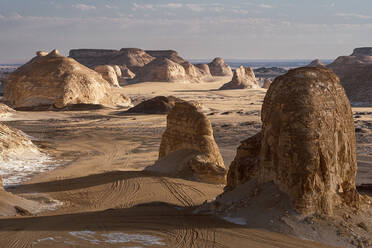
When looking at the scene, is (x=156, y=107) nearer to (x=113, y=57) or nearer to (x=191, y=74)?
(x=191, y=74)

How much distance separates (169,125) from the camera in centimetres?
1471

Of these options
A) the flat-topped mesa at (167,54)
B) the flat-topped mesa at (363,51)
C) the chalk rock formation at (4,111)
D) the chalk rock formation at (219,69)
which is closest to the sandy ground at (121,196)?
the chalk rock formation at (4,111)

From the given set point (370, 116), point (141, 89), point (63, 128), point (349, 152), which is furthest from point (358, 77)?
point (349, 152)

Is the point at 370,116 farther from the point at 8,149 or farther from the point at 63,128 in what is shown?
the point at 8,149

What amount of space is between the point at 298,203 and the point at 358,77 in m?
42.6

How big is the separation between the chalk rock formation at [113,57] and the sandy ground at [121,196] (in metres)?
68.7

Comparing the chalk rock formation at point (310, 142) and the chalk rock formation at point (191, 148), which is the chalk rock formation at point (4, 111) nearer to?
the chalk rock formation at point (191, 148)

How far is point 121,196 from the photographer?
1148cm

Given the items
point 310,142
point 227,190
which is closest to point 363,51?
point 227,190

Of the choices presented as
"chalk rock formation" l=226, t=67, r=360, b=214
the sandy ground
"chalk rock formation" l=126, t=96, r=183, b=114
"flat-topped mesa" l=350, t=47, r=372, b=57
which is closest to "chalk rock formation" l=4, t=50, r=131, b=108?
"chalk rock formation" l=126, t=96, r=183, b=114

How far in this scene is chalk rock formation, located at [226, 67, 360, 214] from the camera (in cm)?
717

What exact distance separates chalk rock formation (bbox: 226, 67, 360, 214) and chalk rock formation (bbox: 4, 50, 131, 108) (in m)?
29.2

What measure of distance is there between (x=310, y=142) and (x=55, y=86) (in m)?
30.3

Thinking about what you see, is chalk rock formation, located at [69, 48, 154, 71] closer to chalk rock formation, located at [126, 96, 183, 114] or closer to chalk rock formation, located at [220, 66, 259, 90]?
chalk rock formation, located at [220, 66, 259, 90]
